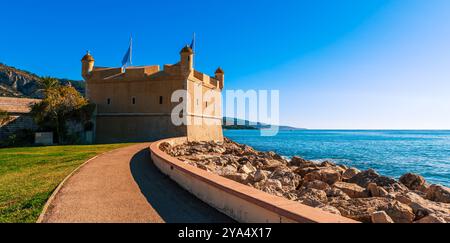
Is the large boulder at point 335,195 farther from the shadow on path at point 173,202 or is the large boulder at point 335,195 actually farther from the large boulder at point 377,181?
the shadow on path at point 173,202

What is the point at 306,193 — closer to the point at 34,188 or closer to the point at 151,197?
the point at 151,197

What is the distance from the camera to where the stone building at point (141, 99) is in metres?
30.5

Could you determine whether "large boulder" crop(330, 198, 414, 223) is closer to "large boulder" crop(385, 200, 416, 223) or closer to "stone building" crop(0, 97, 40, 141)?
"large boulder" crop(385, 200, 416, 223)

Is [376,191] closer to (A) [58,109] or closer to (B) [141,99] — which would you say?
(B) [141,99]

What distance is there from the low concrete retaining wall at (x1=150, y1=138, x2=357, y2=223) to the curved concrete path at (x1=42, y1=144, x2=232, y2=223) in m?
0.19

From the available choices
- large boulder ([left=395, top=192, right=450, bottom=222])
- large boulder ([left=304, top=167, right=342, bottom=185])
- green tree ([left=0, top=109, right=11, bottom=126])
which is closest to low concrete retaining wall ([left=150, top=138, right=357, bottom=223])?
large boulder ([left=395, top=192, right=450, bottom=222])

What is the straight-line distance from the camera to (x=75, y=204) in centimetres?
625

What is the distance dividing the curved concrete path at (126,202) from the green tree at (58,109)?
2024 centimetres

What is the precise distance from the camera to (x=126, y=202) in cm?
638

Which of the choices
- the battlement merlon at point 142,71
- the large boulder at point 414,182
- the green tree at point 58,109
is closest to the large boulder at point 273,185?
the large boulder at point 414,182

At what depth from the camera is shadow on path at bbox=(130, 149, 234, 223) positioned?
526 cm

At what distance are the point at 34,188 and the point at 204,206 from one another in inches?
205
